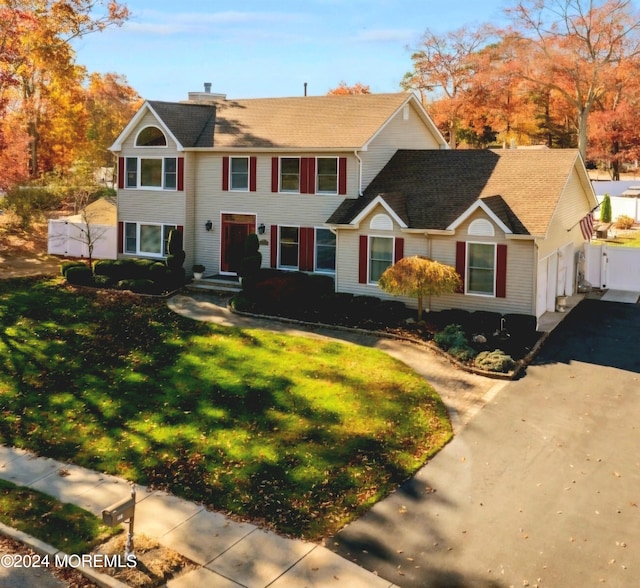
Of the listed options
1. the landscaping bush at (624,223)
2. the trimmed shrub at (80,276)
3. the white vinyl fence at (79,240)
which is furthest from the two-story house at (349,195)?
the landscaping bush at (624,223)

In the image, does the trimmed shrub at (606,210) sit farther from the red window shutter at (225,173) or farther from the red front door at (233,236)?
the red window shutter at (225,173)

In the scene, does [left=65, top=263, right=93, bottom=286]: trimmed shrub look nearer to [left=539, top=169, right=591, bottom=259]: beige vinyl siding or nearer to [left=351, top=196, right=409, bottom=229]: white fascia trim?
[left=351, top=196, right=409, bottom=229]: white fascia trim

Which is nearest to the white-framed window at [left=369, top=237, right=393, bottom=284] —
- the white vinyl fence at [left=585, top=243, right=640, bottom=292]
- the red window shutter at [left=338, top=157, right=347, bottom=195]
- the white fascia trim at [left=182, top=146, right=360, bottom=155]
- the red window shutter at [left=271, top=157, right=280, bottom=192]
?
the red window shutter at [left=338, top=157, right=347, bottom=195]

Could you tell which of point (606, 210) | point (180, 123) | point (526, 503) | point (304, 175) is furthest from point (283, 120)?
point (606, 210)

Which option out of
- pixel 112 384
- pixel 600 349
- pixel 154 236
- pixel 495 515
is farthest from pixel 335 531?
pixel 154 236

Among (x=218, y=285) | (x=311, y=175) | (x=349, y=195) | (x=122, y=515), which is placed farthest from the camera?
(x=218, y=285)

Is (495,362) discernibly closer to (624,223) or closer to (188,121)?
(188,121)

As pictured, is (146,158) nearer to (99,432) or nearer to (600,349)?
(99,432)
